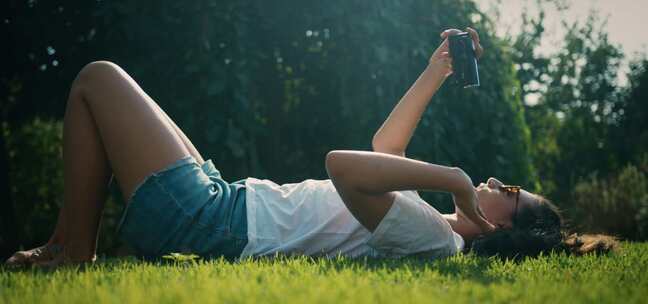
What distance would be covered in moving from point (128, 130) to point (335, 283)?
1242 mm

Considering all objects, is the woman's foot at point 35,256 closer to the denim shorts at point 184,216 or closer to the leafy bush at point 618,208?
the denim shorts at point 184,216

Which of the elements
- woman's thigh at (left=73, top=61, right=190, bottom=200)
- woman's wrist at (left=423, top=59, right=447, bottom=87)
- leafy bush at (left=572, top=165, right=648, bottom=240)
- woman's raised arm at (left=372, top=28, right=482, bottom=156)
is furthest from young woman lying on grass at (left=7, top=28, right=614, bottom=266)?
leafy bush at (left=572, top=165, right=648, bottom=240)

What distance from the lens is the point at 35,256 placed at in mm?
2717

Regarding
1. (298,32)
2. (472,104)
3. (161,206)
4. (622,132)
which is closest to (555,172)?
(622,132)

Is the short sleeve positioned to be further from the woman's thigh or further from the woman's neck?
the woman's thigh

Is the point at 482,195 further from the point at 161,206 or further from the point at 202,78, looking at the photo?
the point at 202,78

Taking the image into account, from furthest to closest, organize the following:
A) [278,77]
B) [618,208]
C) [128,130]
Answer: [618,208] → [278,77] → [128,130]

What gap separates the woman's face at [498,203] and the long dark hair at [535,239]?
35mm

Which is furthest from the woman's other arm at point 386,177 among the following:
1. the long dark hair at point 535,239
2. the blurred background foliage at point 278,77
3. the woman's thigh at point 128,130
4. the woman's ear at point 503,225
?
the blurred background foliage at point 278,77

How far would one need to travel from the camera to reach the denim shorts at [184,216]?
8.60 feet

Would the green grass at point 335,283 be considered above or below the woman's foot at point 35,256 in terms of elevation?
above

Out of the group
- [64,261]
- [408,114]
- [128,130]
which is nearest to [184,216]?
[128,130]

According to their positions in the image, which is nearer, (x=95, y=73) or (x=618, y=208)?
(x=95, y=73)

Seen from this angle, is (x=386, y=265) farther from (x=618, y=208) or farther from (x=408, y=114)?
(x=618, y=208)
